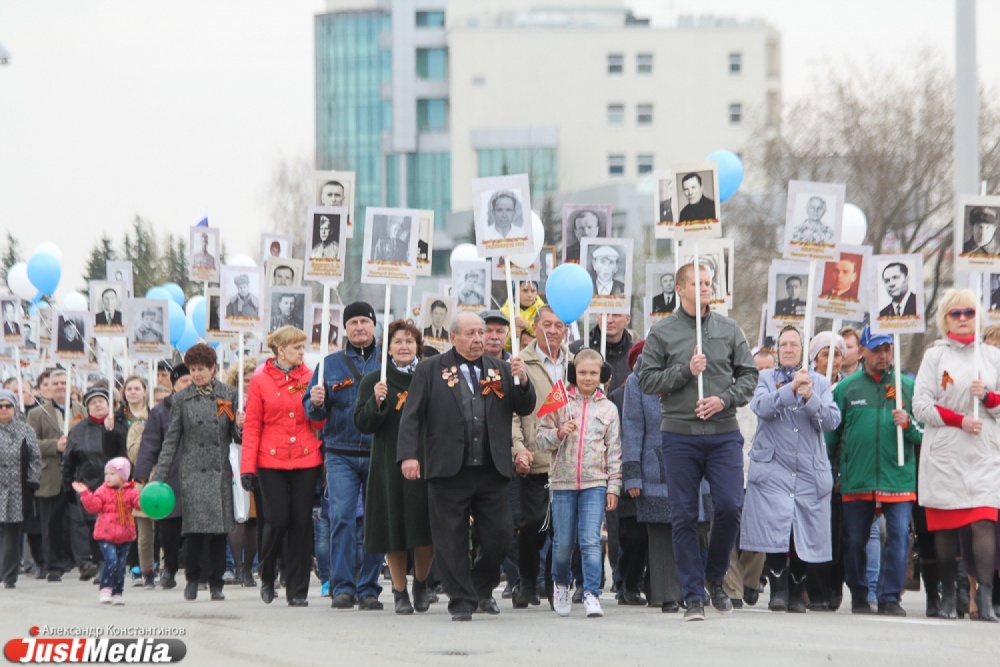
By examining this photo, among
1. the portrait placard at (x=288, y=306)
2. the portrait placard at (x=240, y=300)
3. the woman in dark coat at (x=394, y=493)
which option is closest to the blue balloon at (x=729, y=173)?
the portrait placard at (x=288, y=306)

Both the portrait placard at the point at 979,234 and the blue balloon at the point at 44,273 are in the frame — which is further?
the blue balloon at the point at 44,273

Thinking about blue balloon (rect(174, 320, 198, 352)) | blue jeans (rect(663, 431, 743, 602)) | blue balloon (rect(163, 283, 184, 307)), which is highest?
blue balloon (rect(163, 283, 184, 307))

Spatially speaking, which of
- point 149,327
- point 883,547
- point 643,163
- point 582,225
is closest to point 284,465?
point 883,547

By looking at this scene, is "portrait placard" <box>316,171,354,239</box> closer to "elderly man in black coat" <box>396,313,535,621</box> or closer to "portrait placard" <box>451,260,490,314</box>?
"portrait placard" <box>451,260,490,314</box>

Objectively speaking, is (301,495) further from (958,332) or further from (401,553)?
(958,332)

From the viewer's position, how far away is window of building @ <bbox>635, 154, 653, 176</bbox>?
105 metres

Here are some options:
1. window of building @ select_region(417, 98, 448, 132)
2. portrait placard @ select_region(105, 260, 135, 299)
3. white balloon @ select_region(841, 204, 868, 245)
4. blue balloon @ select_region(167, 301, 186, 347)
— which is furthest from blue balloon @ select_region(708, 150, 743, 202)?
window of building @ select_region(417, 98, 448, 132)

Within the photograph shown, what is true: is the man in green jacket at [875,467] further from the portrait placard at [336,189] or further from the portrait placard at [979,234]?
the portrait placard at [336,189]

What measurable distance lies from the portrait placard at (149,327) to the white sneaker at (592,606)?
8.81 metres

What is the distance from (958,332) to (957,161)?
4926mm

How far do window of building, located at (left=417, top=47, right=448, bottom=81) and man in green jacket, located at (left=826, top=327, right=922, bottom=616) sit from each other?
99130 millimetres

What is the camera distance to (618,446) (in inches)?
520

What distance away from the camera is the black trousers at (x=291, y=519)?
45.5 feet

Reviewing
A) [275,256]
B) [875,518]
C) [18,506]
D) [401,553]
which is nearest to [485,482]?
[401,553]
